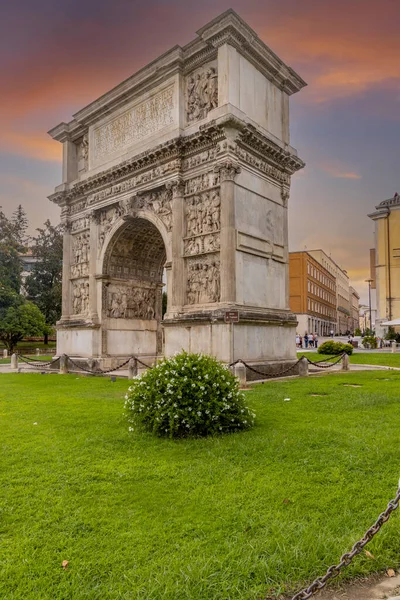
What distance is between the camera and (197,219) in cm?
1741

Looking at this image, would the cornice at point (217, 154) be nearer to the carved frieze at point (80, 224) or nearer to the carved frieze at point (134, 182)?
the carved frieze at point (134, 182)

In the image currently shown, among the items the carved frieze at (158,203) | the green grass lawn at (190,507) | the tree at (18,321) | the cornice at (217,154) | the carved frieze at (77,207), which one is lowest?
the green grass lawn at (190,507)

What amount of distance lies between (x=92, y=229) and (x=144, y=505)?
63.4ft

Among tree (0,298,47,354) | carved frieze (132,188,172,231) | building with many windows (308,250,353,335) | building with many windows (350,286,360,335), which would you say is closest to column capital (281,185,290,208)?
carved frieze (132,188,172,231)

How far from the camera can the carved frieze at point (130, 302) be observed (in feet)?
71.8

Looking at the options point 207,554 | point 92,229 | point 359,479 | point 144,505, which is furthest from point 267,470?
Result: point 92,229

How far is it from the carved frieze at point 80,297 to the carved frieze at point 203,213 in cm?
793

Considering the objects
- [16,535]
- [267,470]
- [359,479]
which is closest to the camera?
[16,535]

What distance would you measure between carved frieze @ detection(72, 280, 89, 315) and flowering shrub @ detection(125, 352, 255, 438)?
51.4 feet

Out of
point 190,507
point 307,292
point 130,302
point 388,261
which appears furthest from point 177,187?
point 307,292

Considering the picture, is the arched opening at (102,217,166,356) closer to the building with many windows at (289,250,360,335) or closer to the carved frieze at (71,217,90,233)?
the carved frieze at (71,217,90,233)

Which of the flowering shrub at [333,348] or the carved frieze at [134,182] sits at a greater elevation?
the carved frieze at [134,182]

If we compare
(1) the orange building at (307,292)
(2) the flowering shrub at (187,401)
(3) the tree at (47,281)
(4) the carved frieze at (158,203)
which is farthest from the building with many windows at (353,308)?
(2) the flowering shrub at (187,401)

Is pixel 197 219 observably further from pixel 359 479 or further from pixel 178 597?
pixel 178 597
